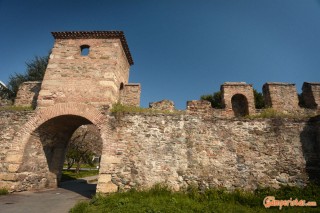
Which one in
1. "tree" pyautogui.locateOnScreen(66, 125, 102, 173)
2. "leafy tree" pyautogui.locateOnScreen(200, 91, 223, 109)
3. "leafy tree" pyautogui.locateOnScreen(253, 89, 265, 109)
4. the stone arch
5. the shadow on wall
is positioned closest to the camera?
the shadow on wall

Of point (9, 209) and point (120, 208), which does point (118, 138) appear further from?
point (9, 209)

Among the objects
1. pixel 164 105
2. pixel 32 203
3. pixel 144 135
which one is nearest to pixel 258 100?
pixel 164 105

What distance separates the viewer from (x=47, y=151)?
375 inches

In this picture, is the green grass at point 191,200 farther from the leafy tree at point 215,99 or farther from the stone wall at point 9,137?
the leafy tree at point 215,99

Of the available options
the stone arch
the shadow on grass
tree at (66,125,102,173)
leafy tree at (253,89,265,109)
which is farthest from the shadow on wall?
tree at (66,125,102,173)

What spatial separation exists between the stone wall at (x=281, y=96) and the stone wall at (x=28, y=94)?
37.1ft

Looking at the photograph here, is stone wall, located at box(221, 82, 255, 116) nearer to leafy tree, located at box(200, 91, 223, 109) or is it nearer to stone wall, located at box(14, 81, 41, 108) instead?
stone wall, located at box(14, 81, 41, 108)

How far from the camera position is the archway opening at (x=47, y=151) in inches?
334

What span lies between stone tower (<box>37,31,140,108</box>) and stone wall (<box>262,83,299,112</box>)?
6245mm

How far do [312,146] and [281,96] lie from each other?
2.68 m

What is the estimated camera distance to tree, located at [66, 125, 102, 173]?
753 inches

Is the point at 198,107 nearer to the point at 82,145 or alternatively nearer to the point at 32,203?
the point at 32,203

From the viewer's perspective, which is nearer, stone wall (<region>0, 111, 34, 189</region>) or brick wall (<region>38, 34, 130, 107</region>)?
stone wall (<region>0, 111, 34, 189</region>)

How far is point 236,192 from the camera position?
6.91 meters
